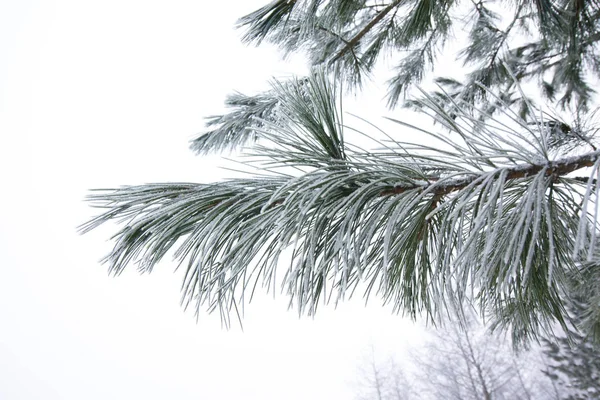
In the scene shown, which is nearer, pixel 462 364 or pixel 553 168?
pixel 553 168

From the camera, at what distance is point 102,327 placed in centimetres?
4497

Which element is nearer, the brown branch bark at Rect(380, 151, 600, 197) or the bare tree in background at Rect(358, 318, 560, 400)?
the brown branch bark at Rect(380, 151, 600, 197)

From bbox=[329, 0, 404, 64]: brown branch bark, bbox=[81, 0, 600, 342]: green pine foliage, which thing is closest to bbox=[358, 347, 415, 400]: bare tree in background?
bbox=[329, 0, 404, 64]: brown branch bark

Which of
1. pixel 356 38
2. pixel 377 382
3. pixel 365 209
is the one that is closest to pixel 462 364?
pixel 377 382

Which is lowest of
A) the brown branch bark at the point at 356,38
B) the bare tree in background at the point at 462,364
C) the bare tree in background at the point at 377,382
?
the bare tree in background at the point at 377,382

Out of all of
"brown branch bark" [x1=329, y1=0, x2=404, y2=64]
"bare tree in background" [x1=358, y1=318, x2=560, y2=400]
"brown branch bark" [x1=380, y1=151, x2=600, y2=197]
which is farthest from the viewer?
"bare tree in background" [x1=358, y1=318, x2=560, y2=400]

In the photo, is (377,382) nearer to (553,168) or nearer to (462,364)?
(462,364)

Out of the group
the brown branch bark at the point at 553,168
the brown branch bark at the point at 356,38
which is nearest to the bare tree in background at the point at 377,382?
the brown branch bark at the point at 356,38

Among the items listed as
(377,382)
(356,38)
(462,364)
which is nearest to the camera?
(356,38)

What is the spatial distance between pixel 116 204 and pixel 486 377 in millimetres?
7271

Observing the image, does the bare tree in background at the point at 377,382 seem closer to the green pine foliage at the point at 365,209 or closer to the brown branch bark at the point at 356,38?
the brown branch bark at the point at 356,38

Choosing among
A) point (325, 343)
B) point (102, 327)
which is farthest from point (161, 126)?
point (325, 343)

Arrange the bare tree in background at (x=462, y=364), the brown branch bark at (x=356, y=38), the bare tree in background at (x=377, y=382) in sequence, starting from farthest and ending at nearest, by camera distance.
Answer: the bare tree in background at (x=377, y=382) < the bare tree in background at (x=462, y=364) < the brown branch bark at (x=356, y=38)

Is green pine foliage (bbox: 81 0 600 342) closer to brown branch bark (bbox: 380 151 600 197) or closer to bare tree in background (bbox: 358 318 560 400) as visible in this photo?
brown branch bark (bbox: 380 151 600 197)
